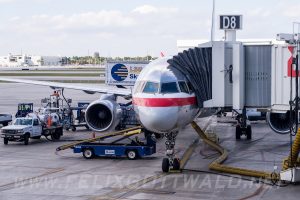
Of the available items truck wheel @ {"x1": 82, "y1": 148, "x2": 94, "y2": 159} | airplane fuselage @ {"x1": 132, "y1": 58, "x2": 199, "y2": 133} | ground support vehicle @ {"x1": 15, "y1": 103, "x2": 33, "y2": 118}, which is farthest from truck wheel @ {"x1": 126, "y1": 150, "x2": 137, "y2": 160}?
ground support vehicle @ {"x1": 15, "y1": 103, "x2": 33, "y2": 118}

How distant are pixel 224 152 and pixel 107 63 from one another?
2421 cm

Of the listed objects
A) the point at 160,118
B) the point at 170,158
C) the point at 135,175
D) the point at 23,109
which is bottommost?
the point at 135,175

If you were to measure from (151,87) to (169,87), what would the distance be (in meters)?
0.60

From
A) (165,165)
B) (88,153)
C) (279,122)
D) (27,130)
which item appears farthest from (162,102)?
(27,130)

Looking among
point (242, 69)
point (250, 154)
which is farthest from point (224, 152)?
point (242, 69)

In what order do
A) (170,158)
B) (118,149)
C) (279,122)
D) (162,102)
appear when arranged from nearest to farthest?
(162,102) < (170,158) < (118,149) < (279,122)

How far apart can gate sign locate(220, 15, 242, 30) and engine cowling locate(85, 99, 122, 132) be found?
7.60 metres

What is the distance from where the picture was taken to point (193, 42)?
225ft

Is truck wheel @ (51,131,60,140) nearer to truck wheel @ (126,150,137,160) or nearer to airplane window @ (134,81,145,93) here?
truck wheel @ (126,150,137,160)

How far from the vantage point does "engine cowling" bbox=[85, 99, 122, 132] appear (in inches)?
1004

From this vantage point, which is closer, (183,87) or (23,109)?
(183,87)

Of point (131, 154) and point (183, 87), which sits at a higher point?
point (183, 87)

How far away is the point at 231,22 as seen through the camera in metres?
29.3

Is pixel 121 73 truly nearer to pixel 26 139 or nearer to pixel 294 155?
pixel 26 139
